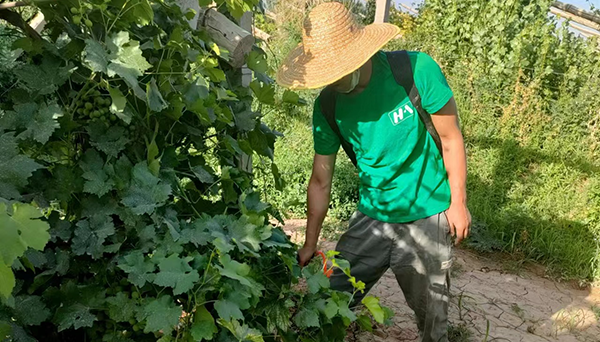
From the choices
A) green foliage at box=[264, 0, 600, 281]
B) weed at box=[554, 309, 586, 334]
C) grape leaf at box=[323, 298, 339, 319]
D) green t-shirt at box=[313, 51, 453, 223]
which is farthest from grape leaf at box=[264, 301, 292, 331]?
green foliage at box=[264, 0, 600, 281]

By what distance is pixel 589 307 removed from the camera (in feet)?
14.6

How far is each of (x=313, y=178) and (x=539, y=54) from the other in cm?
487

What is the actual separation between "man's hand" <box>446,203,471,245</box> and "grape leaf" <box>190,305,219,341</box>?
55.1 inches

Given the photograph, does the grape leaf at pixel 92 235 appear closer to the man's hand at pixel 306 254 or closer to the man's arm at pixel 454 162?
the man's hand at pixel 306 254

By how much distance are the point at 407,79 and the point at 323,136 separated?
0.46 m

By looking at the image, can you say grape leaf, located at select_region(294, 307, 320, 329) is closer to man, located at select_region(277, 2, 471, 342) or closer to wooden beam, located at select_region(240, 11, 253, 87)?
man, located at select_region(277, 2, 471, 342)

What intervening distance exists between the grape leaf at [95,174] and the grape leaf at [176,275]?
281mm

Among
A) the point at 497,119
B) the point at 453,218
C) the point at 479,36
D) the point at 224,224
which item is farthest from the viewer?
the point at 479,36

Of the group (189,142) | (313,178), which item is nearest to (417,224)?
(313,178)

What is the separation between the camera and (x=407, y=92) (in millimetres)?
2449

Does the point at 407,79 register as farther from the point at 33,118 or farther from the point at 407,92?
the point at 33,118

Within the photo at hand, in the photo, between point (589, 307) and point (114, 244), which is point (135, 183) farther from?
point (589, 307)

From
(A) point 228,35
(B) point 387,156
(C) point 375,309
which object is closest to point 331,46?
(A) point 228,35

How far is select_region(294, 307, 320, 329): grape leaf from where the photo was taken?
169cm
